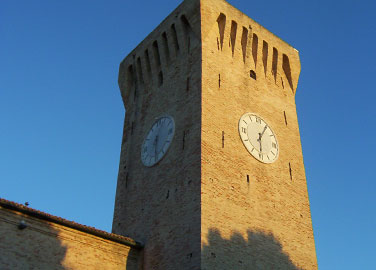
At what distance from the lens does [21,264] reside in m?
11.6

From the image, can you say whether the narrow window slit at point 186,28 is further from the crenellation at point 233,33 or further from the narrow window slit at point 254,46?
the narrow window slit at point 254,46

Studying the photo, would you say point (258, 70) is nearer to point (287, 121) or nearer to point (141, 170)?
point (287, 121)

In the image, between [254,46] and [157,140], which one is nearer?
[157,140]

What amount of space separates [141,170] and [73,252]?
4549mm

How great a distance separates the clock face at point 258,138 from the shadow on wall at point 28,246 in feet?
21.9

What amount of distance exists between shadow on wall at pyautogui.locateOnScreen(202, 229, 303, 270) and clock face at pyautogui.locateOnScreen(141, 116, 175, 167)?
4.00 metres

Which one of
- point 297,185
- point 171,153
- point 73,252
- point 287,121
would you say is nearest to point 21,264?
point 73,252

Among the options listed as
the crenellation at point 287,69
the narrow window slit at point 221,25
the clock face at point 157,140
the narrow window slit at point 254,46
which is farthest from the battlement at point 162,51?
the crenellation at point 287,69

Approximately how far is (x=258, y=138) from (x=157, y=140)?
3458 mm

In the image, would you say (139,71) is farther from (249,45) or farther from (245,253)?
(245,253)

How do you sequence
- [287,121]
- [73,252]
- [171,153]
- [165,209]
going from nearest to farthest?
1. [73,252]
2. [165,209]
3. [171,153]
4. [287,121]

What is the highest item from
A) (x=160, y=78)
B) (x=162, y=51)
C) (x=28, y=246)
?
(x=162, y=51)

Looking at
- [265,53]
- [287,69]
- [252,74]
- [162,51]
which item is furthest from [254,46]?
[162,51]

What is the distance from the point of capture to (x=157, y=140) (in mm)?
16406
